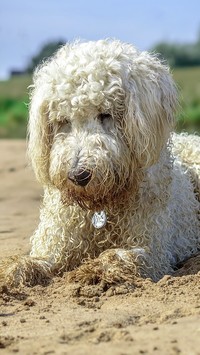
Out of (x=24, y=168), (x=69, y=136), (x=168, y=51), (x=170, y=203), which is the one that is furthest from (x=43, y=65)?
(x=168, y=51)

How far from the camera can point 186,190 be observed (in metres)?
8.27

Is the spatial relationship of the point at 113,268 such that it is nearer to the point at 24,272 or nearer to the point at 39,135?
the point at 24,272

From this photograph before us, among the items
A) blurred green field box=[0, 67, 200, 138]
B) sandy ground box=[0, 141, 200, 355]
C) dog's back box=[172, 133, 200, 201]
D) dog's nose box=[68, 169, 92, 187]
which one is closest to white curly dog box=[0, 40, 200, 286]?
dog's nose box=[68, 169, 92, 187]

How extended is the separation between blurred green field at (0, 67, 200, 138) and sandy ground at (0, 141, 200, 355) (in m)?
15.6

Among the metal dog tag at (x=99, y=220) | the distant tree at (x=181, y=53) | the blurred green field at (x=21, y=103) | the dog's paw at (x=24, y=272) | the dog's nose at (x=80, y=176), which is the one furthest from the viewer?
the distant tree at (x=181, y=53)

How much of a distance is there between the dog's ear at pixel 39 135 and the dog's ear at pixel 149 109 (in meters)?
0.64

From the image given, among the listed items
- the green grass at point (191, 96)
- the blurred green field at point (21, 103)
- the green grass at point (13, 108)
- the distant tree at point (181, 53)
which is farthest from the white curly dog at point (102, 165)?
the distant tree at point (181, 53)

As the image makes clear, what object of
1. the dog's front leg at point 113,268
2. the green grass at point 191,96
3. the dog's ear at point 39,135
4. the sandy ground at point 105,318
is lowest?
the sandy ground at point 105,318

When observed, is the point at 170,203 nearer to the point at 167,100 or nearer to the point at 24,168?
the point at 167,100

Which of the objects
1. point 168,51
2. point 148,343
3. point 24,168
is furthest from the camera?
point 168,51

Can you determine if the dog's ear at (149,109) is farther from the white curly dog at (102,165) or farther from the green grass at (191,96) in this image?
the green grass at (191,96)

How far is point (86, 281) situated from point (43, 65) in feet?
5.77

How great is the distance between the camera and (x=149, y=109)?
7012mm

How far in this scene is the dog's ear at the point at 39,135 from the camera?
7129mm
